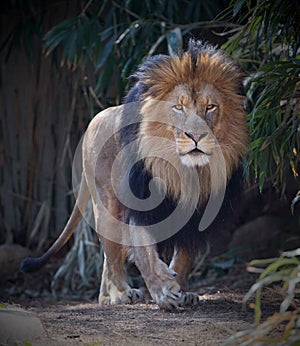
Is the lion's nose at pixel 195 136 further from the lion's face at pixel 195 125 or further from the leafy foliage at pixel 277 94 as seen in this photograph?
the leafy foliage at pixel 277 94

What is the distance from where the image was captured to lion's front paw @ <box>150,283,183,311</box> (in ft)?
11.0

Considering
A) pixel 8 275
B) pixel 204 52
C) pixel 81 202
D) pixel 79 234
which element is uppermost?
pixel 204 52

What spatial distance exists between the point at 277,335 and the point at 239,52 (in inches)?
88.1

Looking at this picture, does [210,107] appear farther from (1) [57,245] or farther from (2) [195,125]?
(1) [57,245]

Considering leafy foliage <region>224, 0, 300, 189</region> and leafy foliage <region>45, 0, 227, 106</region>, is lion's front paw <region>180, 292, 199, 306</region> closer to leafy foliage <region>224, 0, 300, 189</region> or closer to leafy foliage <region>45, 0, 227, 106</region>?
leafy foliage <region>224, 0, 300, 189</region>

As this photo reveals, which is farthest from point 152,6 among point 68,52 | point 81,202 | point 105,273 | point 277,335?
point 277,335

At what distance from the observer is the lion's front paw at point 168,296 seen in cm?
336

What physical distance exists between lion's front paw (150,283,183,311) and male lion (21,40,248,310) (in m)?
0.01

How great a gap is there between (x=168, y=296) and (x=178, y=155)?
67 centimetres

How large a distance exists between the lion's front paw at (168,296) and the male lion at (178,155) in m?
0.01

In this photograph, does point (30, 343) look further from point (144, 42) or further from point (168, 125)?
point (144, 42)

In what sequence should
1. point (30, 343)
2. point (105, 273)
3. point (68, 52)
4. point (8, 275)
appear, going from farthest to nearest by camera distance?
point (8, 275), point (68, 52), point (105, 273), point (30, 343)

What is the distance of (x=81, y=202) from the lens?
175 inches

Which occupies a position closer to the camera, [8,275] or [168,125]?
[168,125]
